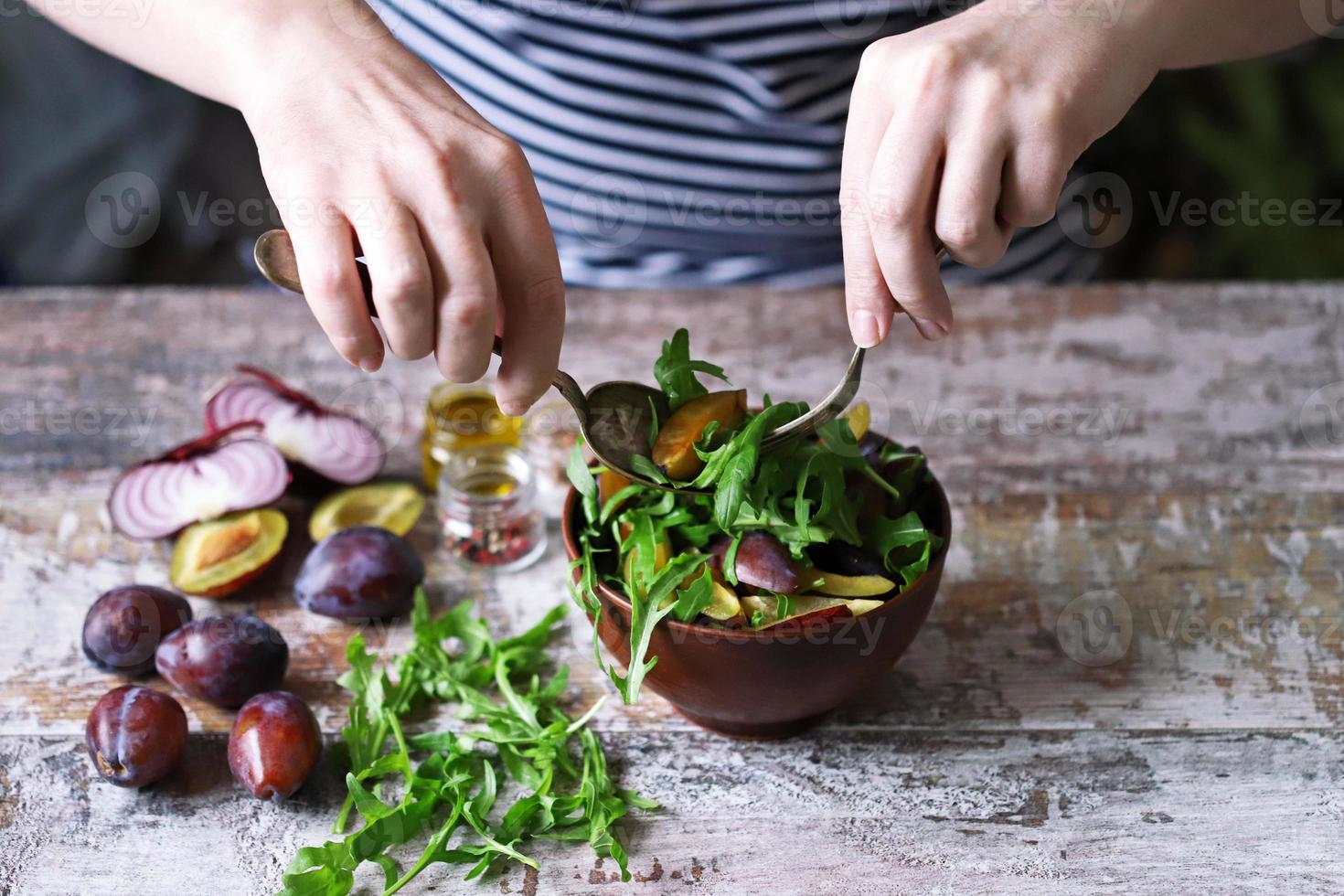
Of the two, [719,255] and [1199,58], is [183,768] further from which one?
[1199,58]

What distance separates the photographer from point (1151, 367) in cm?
120

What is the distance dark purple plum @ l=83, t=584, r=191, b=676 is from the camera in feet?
2.86

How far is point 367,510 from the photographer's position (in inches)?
41.2

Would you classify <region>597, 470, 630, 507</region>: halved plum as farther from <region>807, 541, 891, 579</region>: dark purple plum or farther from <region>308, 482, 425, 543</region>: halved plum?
<region>308, 482, 425, 543</region>: halved plum

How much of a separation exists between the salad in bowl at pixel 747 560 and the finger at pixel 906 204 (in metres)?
0.11

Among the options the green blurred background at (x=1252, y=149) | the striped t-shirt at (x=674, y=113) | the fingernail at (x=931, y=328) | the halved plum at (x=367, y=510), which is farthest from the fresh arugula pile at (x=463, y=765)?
the green blurred background at (x=1252, y=149)

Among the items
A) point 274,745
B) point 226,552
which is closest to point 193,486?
point 226,552

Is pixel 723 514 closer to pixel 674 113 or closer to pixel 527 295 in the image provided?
pixel 527 295

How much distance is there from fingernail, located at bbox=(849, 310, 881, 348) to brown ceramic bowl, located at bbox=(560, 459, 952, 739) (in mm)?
139

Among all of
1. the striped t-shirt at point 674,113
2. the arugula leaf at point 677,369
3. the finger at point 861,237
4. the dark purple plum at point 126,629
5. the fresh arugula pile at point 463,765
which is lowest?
the fresh arugula pile at point 463,765

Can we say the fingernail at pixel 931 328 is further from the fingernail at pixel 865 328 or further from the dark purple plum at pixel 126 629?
the dark purple plum at pixel 126 629

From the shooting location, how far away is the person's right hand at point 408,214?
646 millimetres

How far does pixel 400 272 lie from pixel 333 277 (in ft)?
0.14

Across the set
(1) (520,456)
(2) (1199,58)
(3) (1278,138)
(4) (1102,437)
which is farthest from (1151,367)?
(3) (1278,138)
